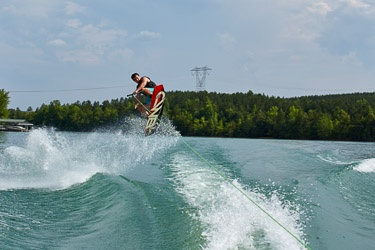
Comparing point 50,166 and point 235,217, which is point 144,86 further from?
point 50,166

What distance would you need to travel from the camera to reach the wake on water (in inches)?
232

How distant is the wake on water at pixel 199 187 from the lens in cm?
588

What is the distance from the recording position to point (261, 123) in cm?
7794

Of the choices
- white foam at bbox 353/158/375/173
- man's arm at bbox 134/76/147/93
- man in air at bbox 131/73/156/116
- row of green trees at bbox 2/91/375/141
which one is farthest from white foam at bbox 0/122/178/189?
row of green trees at bbox 2/91/375/141

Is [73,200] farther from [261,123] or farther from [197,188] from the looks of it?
[261,123]

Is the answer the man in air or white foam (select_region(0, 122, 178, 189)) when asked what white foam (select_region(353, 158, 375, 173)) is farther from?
the man in air

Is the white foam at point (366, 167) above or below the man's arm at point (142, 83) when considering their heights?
below

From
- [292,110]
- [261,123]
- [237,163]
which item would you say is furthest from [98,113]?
[237,163]

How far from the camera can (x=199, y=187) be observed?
977 cm

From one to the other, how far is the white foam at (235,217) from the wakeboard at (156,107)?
164cm

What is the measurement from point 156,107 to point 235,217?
423 centimetres

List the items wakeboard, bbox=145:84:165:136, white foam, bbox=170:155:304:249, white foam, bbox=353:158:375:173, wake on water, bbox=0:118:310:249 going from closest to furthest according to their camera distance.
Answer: white foam, bbox=170:155:304:249
wake on water, bbox=0:118:310:249
wakeboard, bbox=145:84:165:136
white foam, bbox=353:158:375:173

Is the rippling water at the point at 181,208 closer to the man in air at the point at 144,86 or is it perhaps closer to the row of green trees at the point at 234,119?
the man in air at the point at 144,86

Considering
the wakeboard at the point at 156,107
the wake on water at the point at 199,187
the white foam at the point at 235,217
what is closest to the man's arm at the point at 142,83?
the wakeboard at the point at 156,107
